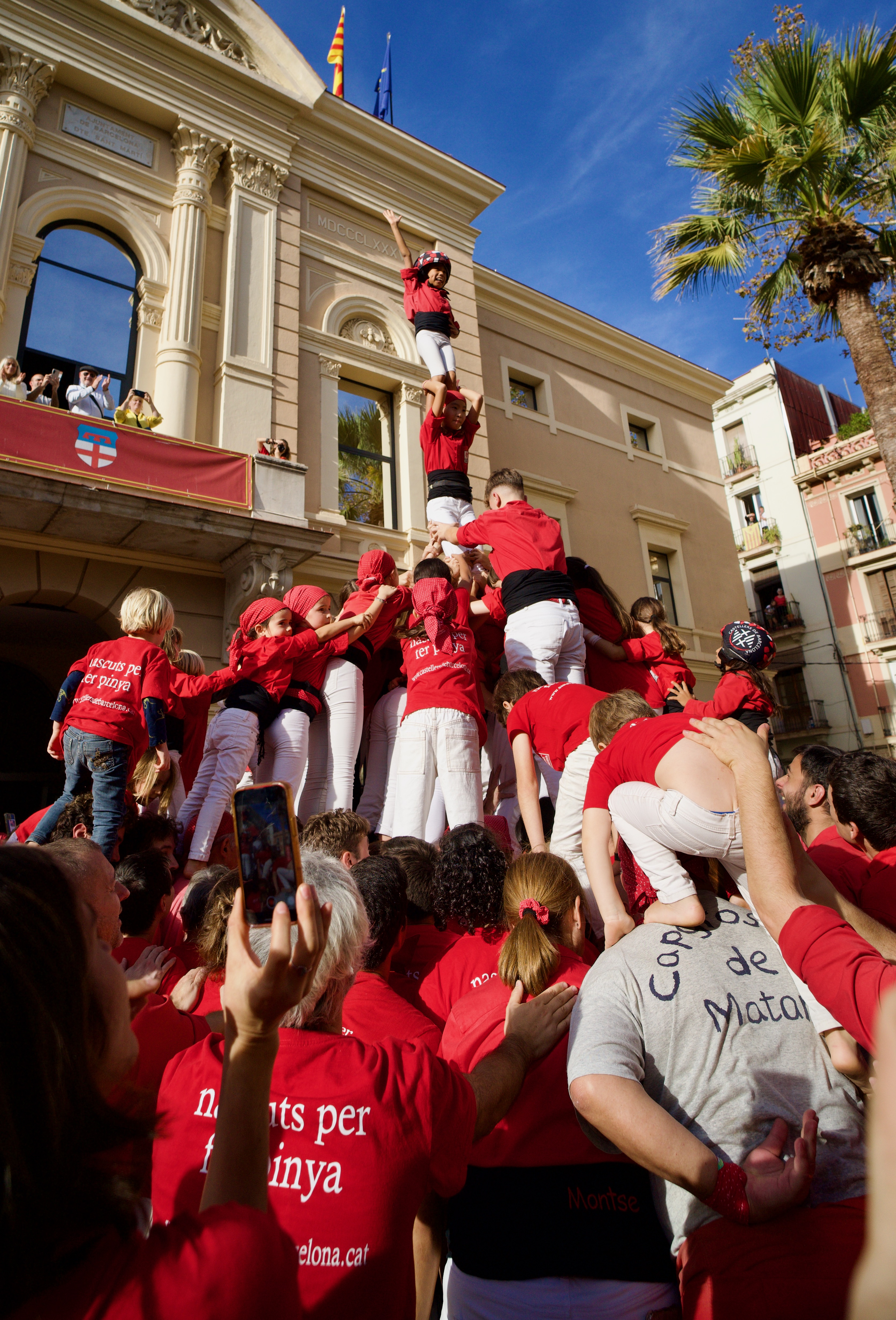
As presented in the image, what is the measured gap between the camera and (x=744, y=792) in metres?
2.09

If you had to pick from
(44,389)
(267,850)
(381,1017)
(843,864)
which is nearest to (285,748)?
(381,1017)

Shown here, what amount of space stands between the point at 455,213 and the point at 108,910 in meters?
16.0

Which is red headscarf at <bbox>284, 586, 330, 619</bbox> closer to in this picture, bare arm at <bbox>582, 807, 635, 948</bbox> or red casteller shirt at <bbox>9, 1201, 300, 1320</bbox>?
bare arm at <bbox>582, 807, 635, 948</bbox>

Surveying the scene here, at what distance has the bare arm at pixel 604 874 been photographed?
272cm

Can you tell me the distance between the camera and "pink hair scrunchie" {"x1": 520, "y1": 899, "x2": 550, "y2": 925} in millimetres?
2441

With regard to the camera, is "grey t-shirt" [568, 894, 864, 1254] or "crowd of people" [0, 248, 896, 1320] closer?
"crowd of people" [0, 248, 896, 1320]

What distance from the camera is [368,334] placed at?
13.5 meters

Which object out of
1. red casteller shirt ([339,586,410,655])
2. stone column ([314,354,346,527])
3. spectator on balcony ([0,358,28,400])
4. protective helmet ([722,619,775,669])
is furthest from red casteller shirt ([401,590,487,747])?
stone column ([314,354,346,527])

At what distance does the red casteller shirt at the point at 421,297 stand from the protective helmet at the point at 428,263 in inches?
1.5

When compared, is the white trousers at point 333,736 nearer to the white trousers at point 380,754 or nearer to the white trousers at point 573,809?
the white trousers at point 380,754

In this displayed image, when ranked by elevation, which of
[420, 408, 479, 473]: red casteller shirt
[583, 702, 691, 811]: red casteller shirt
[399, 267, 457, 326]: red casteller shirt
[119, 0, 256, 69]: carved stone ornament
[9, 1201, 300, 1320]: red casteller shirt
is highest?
[119, 0, 256, 69]: carved stone ornament

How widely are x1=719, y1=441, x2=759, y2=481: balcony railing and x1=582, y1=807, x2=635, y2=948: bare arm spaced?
3124 centimetres

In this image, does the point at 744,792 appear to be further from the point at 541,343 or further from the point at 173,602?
the point at 541,343

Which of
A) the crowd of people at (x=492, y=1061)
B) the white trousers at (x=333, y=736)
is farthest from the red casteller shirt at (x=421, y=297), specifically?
the crowd of people at (x=492, y=1061)
